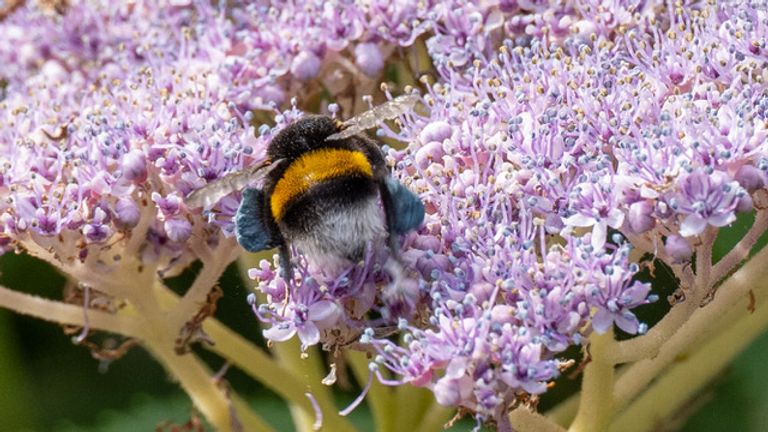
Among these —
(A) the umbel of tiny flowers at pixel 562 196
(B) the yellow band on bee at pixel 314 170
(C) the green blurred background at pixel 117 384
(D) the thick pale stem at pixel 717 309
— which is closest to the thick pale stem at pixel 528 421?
(A) the umbel of tiny flowers at pixel 562 196

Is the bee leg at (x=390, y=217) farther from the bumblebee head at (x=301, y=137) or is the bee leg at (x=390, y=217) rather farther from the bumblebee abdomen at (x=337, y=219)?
the bumblebee head at (x=301, y=137)

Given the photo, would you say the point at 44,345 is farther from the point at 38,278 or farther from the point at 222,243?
the point at 222,243

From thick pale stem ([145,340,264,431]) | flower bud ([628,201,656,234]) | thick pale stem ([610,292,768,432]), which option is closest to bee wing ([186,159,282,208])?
flower bud ([628,201,656,234])

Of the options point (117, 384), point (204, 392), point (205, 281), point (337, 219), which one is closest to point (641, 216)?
point (337, 219)

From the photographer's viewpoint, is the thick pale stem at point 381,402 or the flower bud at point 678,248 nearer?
the flower bud at point 678,248

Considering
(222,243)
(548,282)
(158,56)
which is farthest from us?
(158,56)

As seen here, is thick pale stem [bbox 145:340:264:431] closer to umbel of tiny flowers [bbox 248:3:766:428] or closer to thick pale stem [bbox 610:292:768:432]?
umbel of tiny flowers [bbox 248:3:766:428]

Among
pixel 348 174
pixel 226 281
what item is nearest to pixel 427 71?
pixel 348 174
